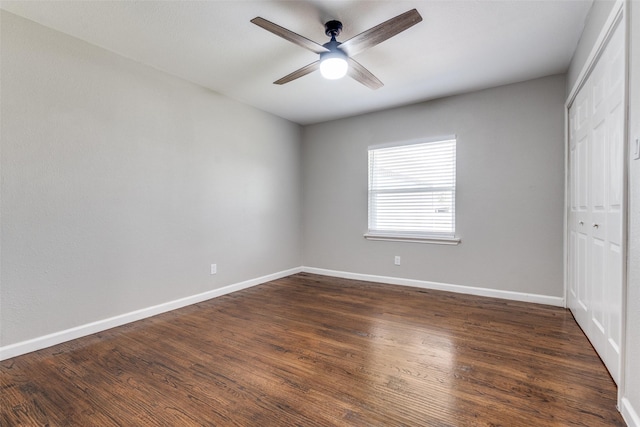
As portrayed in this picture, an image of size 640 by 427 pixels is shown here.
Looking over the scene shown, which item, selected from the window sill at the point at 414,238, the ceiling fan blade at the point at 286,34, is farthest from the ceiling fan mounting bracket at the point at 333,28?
the window sill at the point at 414,238

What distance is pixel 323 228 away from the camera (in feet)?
15.8

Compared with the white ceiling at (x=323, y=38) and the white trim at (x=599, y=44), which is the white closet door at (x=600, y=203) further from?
the white ceiling at (x=323, y=38)

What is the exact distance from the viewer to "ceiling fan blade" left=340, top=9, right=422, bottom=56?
1.81 metres

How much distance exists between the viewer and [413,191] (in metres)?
4.05

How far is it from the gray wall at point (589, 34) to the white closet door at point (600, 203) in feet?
0.54

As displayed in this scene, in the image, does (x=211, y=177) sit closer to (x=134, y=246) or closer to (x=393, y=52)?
(x=134, y=246)

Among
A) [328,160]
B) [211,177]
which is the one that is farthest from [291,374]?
[328,160]

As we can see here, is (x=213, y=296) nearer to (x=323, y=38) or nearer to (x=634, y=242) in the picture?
(x=323, y=38)

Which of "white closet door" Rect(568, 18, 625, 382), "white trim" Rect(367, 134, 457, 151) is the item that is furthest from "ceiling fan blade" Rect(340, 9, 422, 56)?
"white trim" Rect(367, 134, 457, 151)

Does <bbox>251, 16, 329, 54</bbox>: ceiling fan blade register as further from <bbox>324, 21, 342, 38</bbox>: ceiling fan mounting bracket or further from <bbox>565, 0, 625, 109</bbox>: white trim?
<bbox>565, 0, 625, 109</bbox>: white trim

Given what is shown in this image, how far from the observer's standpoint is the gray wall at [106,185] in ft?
7.20

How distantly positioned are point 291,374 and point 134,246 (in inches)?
78.8

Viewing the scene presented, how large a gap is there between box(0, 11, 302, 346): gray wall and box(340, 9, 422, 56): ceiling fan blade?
204cm

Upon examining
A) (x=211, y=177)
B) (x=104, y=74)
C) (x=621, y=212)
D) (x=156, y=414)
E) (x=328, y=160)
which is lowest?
(x=156, y=414)
